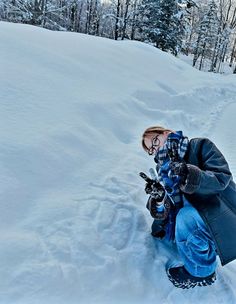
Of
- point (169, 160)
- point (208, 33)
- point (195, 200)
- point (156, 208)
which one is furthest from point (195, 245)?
point (208, 33)

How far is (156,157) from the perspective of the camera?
2.44m

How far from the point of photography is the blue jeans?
215 cm

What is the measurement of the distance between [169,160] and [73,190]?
0.84 metres

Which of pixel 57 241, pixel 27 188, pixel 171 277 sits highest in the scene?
pixel 27 188

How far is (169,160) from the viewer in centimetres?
236

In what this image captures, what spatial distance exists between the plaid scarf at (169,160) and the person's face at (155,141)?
35 mm

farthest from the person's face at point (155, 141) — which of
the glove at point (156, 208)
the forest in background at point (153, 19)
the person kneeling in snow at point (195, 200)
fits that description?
the forest in background at point (153, 19)

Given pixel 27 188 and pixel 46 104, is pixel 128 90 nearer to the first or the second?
pixel 46 104

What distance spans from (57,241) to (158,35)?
21037 millimetres

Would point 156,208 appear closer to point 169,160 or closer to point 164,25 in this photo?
point 169,160

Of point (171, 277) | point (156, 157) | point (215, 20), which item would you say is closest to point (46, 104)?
point (156, 157)

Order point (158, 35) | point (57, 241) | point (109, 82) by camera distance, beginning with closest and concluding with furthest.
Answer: point (57, 241), point (109, 82), point (158, 35)

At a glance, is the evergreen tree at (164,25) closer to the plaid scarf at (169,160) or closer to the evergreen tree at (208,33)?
the evergreen tree at (208,33)

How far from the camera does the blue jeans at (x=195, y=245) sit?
7.04 feet
